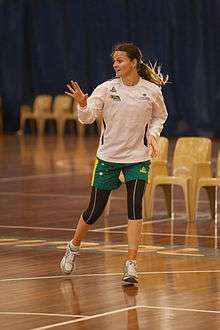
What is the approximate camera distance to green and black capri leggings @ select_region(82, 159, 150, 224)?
10078 millimetres

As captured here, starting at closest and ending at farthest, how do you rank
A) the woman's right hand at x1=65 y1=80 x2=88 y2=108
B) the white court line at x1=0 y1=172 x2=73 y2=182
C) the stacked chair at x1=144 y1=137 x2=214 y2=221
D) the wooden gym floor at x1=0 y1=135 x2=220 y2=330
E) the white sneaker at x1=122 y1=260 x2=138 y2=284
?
1. the wooden gym floor at x1=0 y1=135 x2=220 y2=330
2. the woman's right hand at x1=65 y1=80 x2=88 y2=108
3. the white sneaker at x1=122 y1=260 x2=138 y2=284
4. the stacked chair at x1=144 y1=137 x2=214 y2=221
5. the white court line at x1=0 y1=172 x2=73 y2=182

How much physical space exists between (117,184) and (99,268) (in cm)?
103

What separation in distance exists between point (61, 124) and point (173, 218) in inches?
648

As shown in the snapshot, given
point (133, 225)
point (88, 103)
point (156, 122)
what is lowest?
point (133, 225)

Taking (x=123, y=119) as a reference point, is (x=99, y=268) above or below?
below

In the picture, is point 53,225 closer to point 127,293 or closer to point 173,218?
point 173,218

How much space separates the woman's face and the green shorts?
770mm

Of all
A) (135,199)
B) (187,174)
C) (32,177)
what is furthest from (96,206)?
(32,177)

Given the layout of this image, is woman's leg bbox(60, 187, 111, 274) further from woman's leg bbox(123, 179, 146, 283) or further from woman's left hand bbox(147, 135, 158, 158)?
woman's left hand bbox(147, 135, 158, 158)

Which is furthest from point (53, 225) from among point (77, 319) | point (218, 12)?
point (218, 12)

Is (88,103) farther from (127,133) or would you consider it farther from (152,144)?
(152,144)

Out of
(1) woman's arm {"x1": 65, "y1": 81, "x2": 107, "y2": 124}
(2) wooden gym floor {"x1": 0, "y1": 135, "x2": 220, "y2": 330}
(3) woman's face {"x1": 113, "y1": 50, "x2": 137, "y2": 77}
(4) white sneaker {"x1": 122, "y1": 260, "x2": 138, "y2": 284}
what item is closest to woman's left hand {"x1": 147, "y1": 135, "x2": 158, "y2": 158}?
(1) woman's arm {"x1": 65, "y1": 81, "x2": 107, "y2": 124}

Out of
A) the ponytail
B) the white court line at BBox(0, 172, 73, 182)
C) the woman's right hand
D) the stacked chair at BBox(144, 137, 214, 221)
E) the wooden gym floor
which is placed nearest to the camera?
the wooden gym floor

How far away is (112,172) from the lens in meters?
10.2
